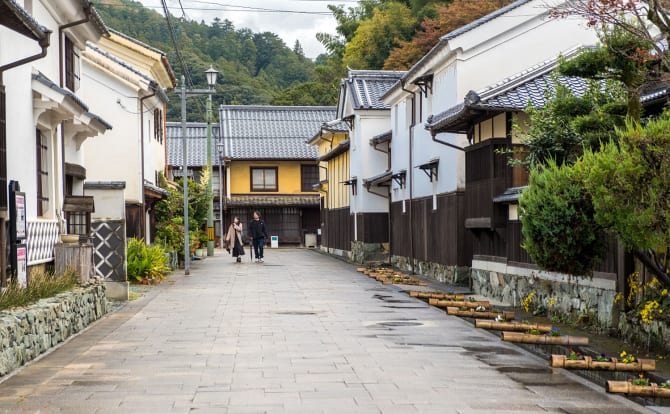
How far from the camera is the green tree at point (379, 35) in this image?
51597 millimetres

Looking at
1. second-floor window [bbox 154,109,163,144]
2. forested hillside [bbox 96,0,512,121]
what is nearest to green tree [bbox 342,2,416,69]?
forested hillside [bbox 96,0,512,121]

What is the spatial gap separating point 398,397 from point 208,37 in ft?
225

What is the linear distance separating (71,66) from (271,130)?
45.8 metres

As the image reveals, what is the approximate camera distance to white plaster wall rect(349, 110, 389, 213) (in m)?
40.0

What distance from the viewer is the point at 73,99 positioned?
16.2 metres

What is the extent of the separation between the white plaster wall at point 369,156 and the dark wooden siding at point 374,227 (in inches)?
10.5

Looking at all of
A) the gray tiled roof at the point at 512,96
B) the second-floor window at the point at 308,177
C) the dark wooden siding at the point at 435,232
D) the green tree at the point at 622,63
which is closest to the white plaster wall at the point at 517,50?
the gray tiled roof at the point at 512,96

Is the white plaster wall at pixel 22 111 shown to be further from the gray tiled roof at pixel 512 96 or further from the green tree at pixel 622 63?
the gray tiled roof at pixel 512 96

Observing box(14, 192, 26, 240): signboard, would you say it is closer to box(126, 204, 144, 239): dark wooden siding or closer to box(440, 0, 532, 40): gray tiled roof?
box(440, 0, 532, 40): gray tiled roof

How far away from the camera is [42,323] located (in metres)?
12.0

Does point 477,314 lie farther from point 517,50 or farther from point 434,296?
point 517,50

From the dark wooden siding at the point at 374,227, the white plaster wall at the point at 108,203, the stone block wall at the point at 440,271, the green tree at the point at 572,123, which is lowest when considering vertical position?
the stone block wall at the point at 440,271

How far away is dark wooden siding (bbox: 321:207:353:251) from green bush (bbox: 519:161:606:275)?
31.1m

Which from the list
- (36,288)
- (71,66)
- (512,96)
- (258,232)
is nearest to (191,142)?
(258,232)
